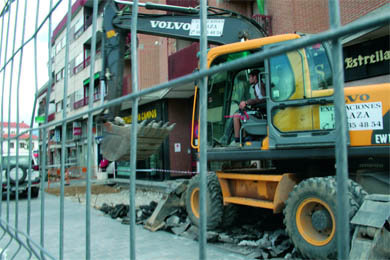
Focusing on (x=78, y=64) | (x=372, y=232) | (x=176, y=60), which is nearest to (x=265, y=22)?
(x=176, y=60)

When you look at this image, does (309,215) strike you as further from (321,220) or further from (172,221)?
(172,221)

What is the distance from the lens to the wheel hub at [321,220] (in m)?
4.47

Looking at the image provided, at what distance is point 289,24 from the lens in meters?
11.7

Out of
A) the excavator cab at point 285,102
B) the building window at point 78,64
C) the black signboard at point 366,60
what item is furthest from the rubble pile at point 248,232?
the black signboard at point 366,60

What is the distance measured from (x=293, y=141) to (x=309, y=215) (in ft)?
3.36

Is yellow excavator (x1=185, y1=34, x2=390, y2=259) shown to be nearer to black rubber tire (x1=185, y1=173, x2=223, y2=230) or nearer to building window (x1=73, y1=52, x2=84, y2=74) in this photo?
black rubber tire (x1=185, y1=173, x2=223, y2=230)

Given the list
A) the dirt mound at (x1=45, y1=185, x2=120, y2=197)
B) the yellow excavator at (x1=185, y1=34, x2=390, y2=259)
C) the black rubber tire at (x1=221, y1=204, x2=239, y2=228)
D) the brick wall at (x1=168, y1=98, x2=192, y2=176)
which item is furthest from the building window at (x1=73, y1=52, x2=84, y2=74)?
the dirt mound at (x1=45, y1=185, x2=120, y2=197)

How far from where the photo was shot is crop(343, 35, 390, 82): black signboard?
9016 mm

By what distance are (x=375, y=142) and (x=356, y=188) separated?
2.12 feet

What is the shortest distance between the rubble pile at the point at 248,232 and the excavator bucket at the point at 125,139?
88.6 inches

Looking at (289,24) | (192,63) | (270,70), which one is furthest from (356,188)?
(192,63)

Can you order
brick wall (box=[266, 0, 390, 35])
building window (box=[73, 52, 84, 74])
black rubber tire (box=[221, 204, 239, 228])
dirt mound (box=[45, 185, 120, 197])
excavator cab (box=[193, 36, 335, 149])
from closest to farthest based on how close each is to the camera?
building window (box=[73, 52, 84, 74]) < excavator cab (box=[193, 36, 335, 149]) < black rubber tire (box=[221, 204, 239, 228]) < brick wall (box=[266, 0, 390, 35]) < dirt mound (box=[45, 185, 120, 197])

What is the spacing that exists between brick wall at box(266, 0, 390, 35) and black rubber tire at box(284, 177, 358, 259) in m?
6.33

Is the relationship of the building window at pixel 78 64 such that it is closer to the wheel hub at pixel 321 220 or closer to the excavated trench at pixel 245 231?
the excavated trench at pixel 245 231
